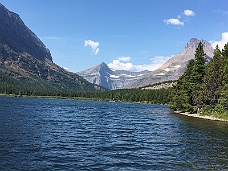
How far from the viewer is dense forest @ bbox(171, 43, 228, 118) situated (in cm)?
7888

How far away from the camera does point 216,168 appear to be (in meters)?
25.2

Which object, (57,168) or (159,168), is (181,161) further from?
(57,168)

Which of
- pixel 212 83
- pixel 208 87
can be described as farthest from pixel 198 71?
pixel 212 83

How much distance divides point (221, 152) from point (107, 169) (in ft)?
53.2

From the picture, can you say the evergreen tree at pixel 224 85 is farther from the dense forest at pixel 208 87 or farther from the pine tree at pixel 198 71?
the pine tree at pixel 198 71

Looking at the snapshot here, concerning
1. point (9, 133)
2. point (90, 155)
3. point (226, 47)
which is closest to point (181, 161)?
point (90, 155)

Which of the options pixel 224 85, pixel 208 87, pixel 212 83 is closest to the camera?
pixel 224 85

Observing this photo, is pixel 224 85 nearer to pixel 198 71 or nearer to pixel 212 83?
pixel 212 83

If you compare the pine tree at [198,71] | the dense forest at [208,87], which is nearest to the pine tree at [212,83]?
the dense forest at [208,87]

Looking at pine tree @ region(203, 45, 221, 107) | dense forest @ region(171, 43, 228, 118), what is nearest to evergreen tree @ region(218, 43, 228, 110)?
dense forest @ region(171, 43, 228, 118)

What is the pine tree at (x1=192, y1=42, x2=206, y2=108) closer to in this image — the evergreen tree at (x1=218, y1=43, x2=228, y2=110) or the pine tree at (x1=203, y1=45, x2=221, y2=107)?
the pine tree at (x1=203, y1=45, x2=221, y2=107)

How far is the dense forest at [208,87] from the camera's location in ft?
259

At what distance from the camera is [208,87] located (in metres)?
88.0

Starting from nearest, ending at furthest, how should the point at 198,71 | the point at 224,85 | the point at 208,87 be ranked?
the point at 224,85, the point at 208,87, the point at 198,71
